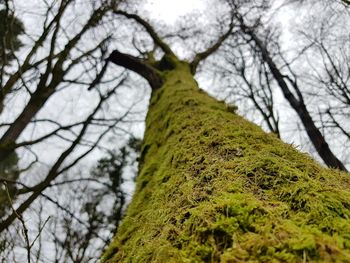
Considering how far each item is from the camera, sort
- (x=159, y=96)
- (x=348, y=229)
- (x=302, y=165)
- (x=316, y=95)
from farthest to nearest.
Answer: (x=316, y=95)
(x=159, y=96)
(x=302, y=165)
(x=348, y=229)

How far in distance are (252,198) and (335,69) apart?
11.2 metres

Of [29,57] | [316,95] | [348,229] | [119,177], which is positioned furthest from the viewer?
[119,177]

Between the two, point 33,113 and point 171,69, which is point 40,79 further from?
point 171,69

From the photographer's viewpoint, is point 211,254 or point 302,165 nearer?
point 211,254

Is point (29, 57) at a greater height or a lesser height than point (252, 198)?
greater

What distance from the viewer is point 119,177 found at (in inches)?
540

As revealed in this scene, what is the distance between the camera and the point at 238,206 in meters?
1.46

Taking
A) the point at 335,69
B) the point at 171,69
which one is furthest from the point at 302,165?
the point at 335,69

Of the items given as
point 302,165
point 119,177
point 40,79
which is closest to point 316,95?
point 119,177

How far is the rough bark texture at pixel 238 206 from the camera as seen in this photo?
120 cm

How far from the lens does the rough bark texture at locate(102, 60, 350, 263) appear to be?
120 centimetres

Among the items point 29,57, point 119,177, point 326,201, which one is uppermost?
point 119,177

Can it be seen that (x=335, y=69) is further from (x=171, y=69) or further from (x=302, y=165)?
(x=302, y=165)

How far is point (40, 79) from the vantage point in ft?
24.8
